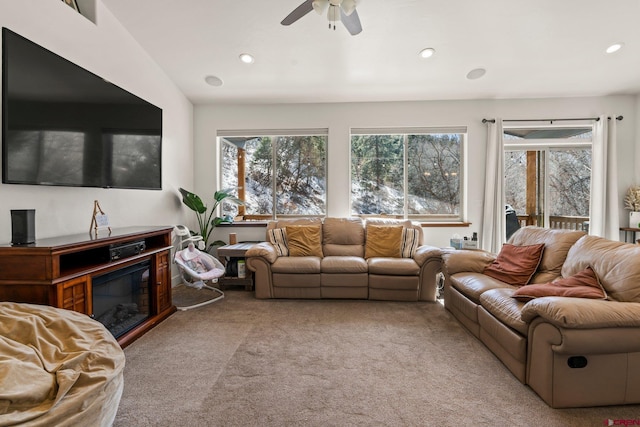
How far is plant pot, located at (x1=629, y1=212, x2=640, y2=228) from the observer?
4031 millimetres

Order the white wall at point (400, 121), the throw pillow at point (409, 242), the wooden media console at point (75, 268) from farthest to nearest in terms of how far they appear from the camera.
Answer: the white wall at point (400, 121) < the throw pillow at point (409, 242) < the wooden media console at point (75, 268)

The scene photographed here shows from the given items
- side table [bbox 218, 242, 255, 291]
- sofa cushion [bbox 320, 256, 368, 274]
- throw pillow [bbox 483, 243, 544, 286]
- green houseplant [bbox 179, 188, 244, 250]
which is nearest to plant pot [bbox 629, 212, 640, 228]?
throw pillow [bbox 483, 243, 544, 286]

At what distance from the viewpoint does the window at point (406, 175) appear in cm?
470

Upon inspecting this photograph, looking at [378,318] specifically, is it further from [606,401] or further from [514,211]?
[514,211]

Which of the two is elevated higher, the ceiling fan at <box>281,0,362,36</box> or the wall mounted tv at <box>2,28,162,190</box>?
the ceiling fan at <box>281,0,362,36</box>

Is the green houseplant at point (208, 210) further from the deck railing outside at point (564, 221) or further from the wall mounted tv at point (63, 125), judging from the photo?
the deck railing outside at point (564, 221)

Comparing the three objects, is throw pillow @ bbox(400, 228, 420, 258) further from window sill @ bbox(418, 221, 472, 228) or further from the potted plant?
the potted plant

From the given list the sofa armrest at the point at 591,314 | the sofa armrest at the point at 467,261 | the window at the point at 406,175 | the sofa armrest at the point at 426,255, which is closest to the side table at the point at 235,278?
the window at the point at 406,175

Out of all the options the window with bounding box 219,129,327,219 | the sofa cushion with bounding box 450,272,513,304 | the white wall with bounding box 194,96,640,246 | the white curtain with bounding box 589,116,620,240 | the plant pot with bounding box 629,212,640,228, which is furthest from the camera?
the window with bounding box 219,129,327,219

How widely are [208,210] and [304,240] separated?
6.05 ft

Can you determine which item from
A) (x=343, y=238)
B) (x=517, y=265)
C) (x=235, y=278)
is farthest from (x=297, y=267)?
(x=517, y=265)

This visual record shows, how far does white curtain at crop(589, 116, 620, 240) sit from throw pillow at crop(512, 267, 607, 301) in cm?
301

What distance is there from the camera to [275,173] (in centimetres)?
488

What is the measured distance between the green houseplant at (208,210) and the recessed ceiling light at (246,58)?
1.79 metres
